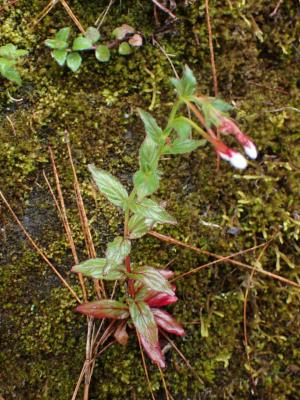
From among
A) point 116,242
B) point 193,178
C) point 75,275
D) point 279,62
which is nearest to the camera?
point 116,242

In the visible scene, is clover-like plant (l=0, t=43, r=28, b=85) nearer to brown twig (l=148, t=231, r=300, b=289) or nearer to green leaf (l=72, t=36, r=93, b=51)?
green leaf (l=72, t=36, r=93, b=51)

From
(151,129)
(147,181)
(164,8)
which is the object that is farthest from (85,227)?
(164,8)

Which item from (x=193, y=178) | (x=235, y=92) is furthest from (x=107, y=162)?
(x=235, y=92)

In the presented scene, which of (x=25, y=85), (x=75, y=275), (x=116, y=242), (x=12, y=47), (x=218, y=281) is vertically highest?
(x=12, y=47)

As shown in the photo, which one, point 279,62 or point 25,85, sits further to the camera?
point 279,62

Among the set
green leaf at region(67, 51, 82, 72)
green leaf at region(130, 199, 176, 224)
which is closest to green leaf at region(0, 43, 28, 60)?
green leaf at region(67, 51, 82, 72)

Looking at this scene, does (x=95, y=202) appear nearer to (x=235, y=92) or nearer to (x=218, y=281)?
(x=218, y=281)

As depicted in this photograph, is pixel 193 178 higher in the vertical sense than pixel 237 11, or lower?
lower
